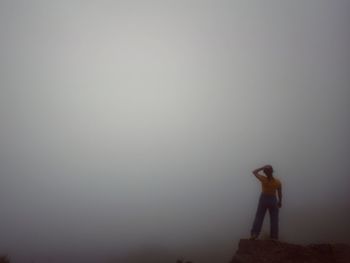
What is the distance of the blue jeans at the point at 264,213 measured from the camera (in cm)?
586

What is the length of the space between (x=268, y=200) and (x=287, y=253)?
104cm

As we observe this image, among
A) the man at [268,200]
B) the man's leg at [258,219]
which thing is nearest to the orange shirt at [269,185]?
the man at [268,200]

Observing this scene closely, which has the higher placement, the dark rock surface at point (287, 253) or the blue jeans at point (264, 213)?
the blue jeans at point (264, 213)

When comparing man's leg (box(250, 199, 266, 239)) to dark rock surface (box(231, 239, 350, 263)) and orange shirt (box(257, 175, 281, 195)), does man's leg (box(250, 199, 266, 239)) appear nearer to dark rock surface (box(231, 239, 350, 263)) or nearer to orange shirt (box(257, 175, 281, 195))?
orange shirt (box(257, 175, 281, 195))

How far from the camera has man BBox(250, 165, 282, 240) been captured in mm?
5773

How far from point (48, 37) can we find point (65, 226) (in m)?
3.12

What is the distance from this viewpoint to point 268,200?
5.85 meters

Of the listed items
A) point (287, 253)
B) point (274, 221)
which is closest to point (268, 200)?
point (274, 221)

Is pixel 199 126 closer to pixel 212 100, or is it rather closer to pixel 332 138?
pixel 212 100

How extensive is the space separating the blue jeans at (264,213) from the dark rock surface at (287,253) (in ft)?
2.26

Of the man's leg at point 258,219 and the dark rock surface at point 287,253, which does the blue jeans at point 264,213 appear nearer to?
the man's leg at point 258,219

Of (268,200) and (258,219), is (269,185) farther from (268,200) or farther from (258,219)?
(258,219)

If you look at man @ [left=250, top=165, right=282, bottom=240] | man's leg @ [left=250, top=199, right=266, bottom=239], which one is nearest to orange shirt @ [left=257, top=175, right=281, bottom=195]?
man @ [left=250, top=165, right=282, bottom=240]

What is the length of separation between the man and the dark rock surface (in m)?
0.70
